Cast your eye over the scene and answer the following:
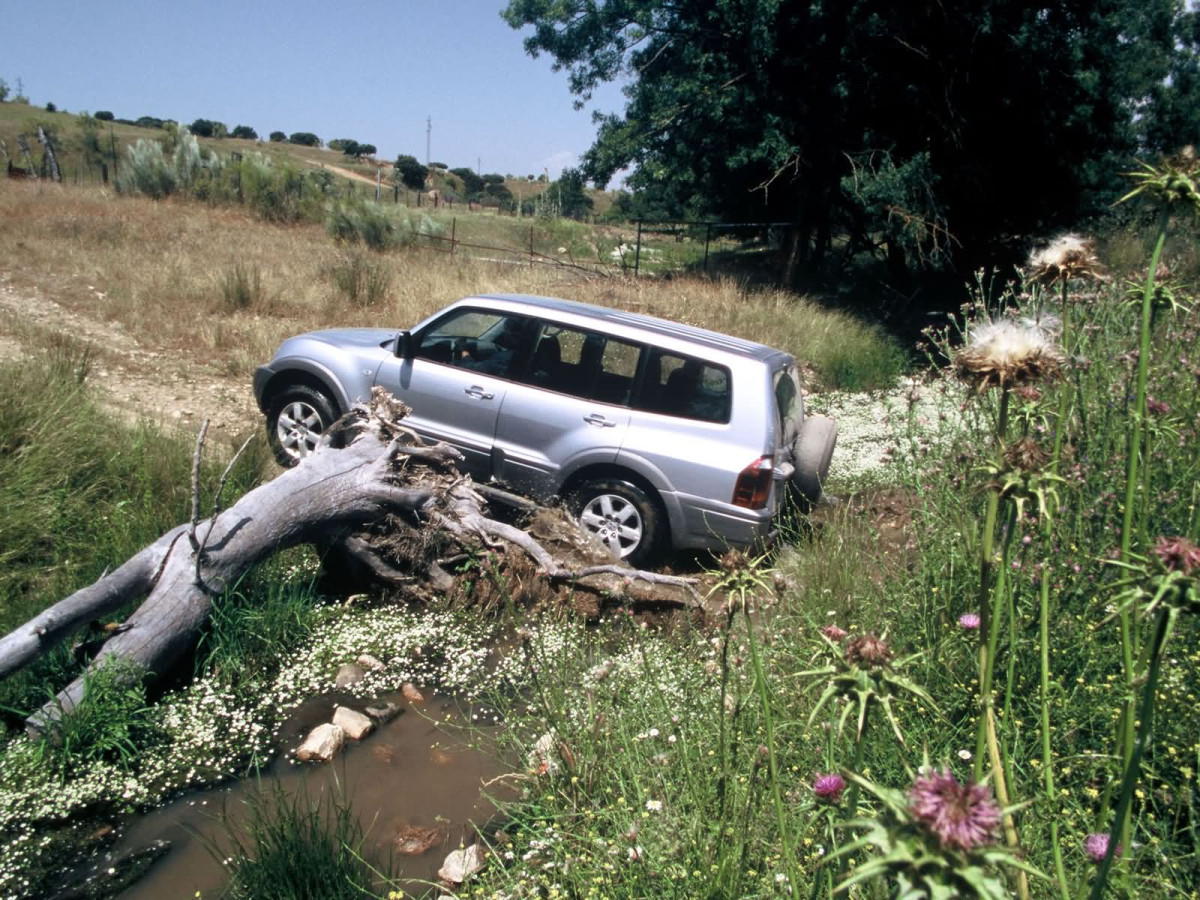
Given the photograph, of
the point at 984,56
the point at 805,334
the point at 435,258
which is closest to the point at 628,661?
the point at 805,334

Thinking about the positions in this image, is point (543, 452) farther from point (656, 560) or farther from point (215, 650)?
point (215, 650)

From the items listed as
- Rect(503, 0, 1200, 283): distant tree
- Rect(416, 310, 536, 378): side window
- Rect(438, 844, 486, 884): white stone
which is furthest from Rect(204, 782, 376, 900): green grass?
Rect(503, 0, 1200, 283): distant tree

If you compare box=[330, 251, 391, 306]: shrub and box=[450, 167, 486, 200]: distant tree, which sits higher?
box=[450, 167, 486, 200]: distant tree

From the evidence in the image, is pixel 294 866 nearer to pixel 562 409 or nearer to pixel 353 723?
pixel 353 723

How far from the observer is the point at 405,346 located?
7473 mm

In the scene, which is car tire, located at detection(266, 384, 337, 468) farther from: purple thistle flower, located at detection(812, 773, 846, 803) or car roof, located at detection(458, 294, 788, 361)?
purple thistle flower, located at detection(812, 773, 846, 803)

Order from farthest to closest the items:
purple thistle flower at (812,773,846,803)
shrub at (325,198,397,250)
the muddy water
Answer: shrub at (325,198,397,250)
the muddy water
purple thistle flower at (812,773,846,803)

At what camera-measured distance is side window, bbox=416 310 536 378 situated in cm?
730

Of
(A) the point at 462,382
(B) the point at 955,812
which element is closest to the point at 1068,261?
(B) the point at 955,812

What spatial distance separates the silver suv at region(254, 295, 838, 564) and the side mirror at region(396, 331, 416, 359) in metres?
0.01

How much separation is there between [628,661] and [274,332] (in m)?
Answer: 9.71

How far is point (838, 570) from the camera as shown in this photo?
4.93 m

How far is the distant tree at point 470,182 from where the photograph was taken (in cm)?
7701

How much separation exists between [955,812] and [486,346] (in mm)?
6795
